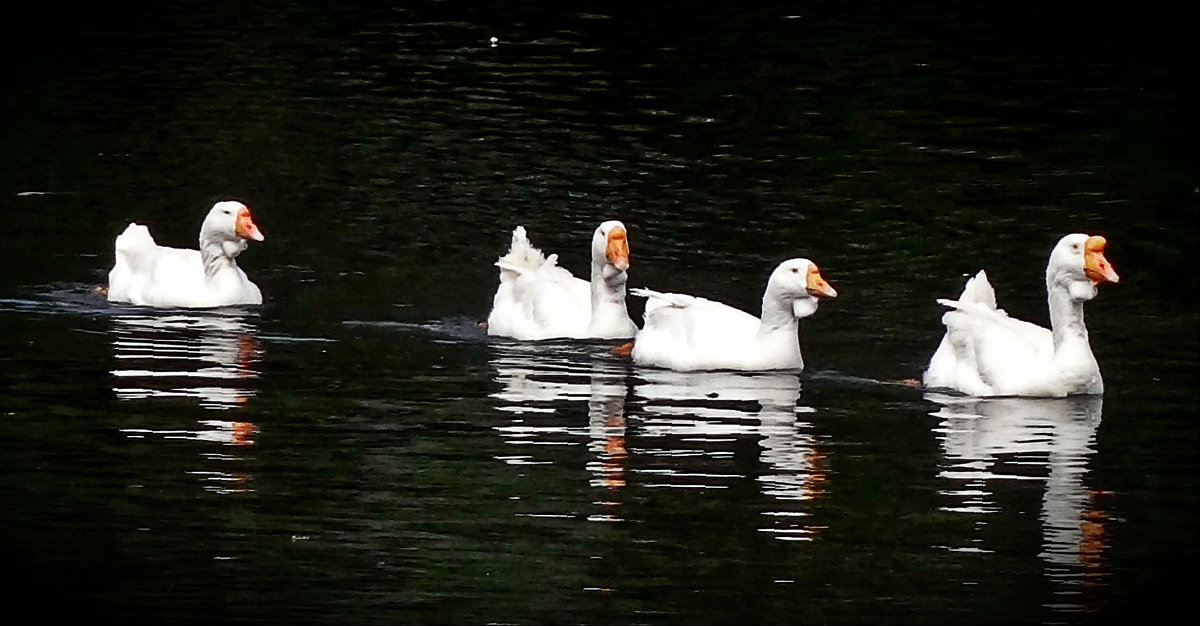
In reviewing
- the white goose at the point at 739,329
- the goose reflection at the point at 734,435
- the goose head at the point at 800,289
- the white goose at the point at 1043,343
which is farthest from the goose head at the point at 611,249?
the white goose at the point at 1043,343

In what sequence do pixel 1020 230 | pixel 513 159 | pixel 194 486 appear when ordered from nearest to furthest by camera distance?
pixel 194 486
pixel 1020 230
pixel 513 159

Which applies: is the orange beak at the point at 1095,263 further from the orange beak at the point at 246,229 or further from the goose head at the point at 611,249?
the orange beak at the point at 246,229

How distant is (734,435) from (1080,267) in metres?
3.23

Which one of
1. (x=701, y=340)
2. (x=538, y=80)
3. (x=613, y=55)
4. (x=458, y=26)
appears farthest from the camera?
(x=458, y=26)

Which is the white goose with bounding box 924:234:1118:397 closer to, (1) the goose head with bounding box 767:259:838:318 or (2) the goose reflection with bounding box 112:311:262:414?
(1) the goose head with bounding box 767:259:838:318

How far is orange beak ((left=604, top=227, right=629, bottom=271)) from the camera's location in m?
20.4

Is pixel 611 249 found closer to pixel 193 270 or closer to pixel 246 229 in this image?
pixel 246 229

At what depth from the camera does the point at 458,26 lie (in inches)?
1810

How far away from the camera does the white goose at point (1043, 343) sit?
59.0 feet

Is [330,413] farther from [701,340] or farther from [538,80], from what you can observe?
[538,80]

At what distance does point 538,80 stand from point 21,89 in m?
8.15

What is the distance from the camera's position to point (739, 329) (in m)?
19.3

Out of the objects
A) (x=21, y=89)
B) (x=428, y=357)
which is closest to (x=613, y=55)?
(x=21, y=89)

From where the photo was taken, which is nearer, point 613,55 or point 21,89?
point 21,89
